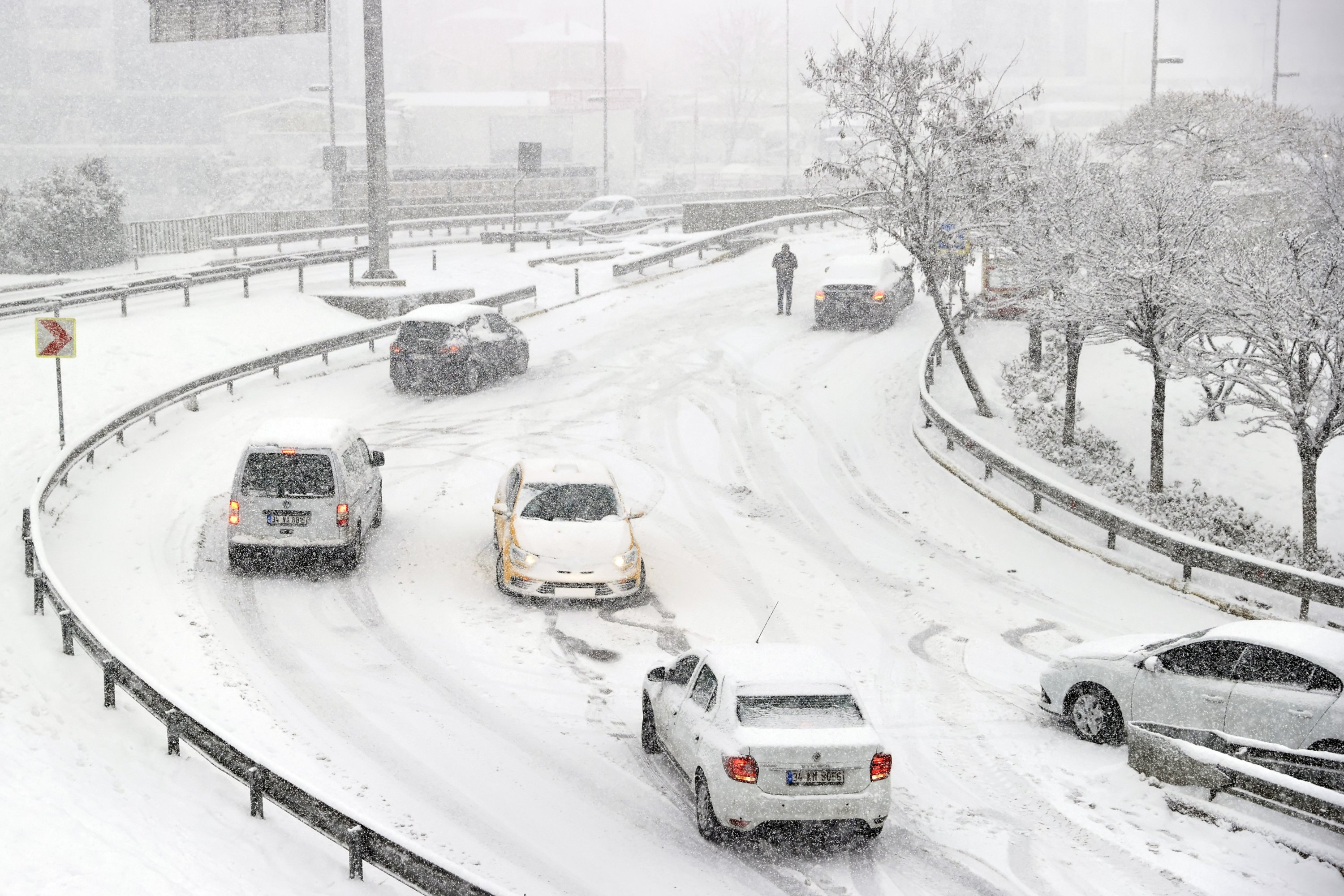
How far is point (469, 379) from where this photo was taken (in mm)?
26203

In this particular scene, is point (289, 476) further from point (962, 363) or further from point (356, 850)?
point (962, 363)

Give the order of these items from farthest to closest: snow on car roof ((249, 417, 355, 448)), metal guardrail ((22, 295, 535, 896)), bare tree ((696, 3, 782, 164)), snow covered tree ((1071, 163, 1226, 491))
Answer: bare tree ((696, 3, 782, 164)) < snow covered tree ((1071, 163, 1226, 491)) < snow on car roof ((249, 417, 355, 448)) < metal guardrail ((22, 295, 535, 896))

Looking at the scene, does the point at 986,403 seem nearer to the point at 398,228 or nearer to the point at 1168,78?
the point at 398,228

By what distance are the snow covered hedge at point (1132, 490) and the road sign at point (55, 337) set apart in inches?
657

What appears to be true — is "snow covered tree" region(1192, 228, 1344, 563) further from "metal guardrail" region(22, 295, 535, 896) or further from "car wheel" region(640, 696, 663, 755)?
"metal guardrail" region(22, 295, 535, 896)

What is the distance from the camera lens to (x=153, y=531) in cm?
1734

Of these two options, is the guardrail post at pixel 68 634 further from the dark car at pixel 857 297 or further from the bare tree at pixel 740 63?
the bare tree at pixel 740 63

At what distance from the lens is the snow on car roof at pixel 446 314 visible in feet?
85.1

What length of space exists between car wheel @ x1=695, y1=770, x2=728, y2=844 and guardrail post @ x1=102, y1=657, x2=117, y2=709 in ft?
16.5

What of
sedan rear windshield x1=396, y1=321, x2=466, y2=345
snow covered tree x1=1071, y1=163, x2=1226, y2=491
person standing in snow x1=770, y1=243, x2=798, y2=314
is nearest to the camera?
snow covered tree x1=1071, y1=163, x2=1226, y2=491

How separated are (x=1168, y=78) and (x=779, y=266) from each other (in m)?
147

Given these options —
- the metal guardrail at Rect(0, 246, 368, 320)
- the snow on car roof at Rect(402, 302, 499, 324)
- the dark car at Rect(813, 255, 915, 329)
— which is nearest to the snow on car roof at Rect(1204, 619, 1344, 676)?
the snow on car roof at Rect(402, 302, 499, 324)

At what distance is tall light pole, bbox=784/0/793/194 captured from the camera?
8125 centimetres

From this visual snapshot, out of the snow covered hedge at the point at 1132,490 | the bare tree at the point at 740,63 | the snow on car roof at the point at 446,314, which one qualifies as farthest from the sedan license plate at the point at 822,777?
the bare tree at the point at 740,63
